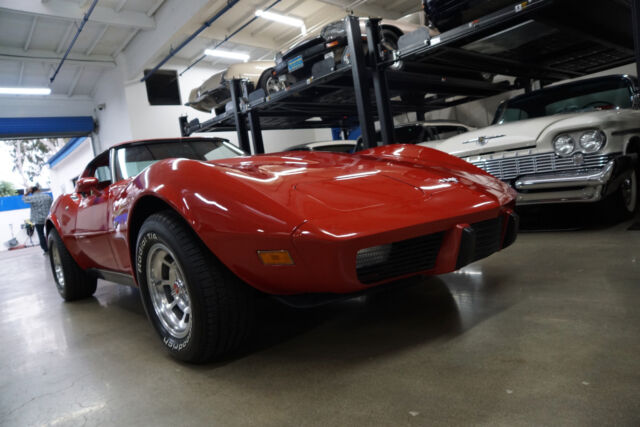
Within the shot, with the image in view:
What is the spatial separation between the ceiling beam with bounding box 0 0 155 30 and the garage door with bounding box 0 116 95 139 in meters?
5.24

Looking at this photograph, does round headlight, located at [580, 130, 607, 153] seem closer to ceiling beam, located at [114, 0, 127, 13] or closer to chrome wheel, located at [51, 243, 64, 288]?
chrome wheel, located at [51, 243, 64, 288]

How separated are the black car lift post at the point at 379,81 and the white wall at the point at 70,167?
537 inches

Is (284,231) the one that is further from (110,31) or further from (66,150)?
(66,150)

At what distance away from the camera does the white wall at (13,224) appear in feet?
57.2

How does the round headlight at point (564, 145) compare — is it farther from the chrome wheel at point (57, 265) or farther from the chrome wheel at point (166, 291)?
the chrome wheel at point (57, 265)

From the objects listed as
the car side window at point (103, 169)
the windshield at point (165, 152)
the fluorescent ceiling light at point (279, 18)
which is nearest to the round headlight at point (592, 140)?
the windshield at point (165, 152)

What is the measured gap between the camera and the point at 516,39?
453 cm

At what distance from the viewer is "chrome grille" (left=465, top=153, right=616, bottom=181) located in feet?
10.00

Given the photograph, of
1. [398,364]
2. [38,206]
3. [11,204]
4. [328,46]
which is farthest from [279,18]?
[11,204]

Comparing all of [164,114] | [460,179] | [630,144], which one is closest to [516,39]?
[630,144]

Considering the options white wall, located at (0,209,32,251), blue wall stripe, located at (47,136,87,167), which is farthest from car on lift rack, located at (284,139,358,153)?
white wall, located at (0,209,32,251)

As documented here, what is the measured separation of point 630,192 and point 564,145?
0.96 meters

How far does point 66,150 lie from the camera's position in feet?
62.1

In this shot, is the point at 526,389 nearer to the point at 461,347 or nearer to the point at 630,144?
the point at 461,347
